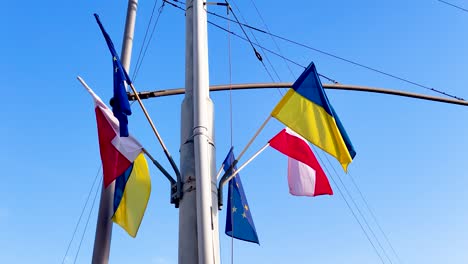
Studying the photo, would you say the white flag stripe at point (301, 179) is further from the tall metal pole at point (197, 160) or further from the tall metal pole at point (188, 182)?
the tall metal pole at point (188, 182)

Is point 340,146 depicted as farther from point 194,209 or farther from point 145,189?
point 145,189

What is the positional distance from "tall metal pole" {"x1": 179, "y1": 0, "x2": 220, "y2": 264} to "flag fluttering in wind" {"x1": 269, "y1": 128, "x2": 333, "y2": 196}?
68.3 inches

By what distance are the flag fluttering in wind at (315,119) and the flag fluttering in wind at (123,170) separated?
210 centimetres

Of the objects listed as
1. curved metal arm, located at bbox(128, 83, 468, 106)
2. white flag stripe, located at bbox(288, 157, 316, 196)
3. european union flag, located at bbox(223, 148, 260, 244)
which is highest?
curved metal arm, located at bbox(128, 83, 468, 106)

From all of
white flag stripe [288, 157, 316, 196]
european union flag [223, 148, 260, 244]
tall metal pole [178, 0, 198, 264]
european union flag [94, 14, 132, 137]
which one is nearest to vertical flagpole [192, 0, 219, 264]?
tall metal pole [178, 0, 198, 264]

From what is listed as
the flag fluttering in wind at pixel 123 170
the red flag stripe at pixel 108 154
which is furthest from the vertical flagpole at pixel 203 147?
the red flag stripe at pixel 108 154

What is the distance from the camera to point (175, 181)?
5848 mm

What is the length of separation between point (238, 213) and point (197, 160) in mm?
2397

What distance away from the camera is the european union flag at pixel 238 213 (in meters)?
7.46

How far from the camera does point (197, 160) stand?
5.50 metres

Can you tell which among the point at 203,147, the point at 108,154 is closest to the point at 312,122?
the point at 203,147

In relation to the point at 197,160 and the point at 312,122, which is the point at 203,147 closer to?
the point at 197,160

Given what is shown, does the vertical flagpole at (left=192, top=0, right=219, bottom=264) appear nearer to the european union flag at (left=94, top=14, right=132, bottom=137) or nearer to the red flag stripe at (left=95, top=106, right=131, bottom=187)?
Result: the european union flag at (left=94, top=14, right=132, bottom=137)

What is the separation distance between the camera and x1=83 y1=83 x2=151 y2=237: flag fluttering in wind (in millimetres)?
6512
